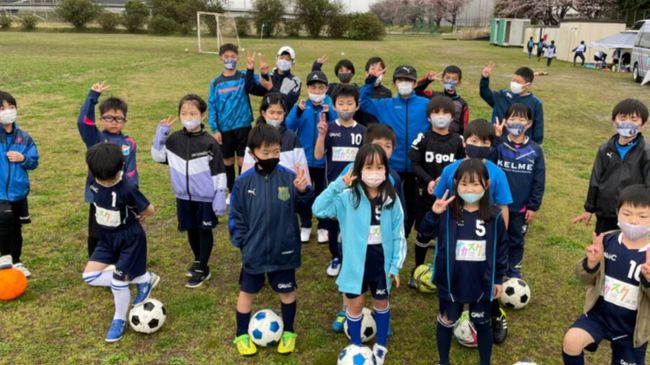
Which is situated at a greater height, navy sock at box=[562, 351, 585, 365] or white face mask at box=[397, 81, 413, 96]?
white face mask at box=[397, 81, 413, 96]

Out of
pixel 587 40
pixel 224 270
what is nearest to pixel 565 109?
pixel 224 270

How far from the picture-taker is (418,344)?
4379mm

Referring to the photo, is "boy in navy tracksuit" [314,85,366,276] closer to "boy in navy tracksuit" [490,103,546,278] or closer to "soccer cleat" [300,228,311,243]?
"soccer cleat" [300,228,311,243]

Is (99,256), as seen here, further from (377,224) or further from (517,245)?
(517,245)

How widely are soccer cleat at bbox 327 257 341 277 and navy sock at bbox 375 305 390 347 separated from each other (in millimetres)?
1465

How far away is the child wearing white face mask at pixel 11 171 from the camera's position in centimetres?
491

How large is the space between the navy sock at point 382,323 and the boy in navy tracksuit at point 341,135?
5.09ft

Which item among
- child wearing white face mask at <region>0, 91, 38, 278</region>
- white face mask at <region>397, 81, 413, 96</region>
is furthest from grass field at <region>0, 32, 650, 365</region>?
white face mask at <region>397, 81, 413, 96</region>

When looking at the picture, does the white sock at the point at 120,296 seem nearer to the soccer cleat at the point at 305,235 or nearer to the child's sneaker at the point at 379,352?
the child's sneaker at the point at 379,352

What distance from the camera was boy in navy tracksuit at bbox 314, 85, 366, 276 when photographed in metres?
5.00

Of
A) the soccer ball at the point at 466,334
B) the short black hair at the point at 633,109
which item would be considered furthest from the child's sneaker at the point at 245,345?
the short black hair at the point at 633,109

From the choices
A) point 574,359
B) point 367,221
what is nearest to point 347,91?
point 367,221

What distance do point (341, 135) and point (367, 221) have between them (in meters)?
1.63

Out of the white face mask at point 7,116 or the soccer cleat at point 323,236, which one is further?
the soccer cleat at point 323,236
